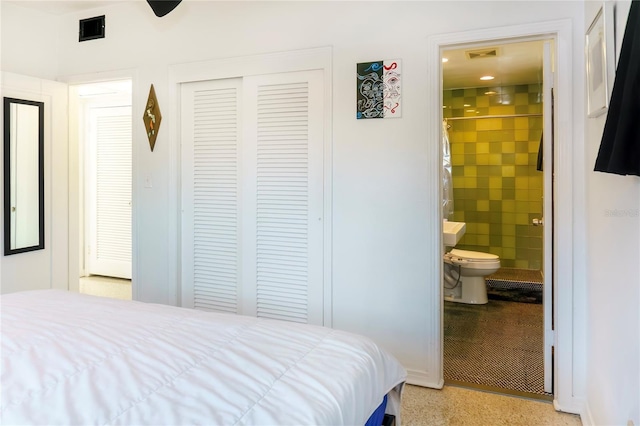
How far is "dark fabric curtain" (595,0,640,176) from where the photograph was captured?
3.71 feet

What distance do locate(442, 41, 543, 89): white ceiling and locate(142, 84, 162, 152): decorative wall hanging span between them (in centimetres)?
225

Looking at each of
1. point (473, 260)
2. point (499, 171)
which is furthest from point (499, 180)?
point (473, 260)

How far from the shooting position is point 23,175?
316 cm

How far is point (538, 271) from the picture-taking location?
491cm

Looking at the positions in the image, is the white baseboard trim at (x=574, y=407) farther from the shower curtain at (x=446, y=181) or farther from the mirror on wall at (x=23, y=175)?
the mirror on wall at (x=23, y=175)

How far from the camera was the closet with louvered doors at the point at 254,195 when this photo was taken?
8.96 ft

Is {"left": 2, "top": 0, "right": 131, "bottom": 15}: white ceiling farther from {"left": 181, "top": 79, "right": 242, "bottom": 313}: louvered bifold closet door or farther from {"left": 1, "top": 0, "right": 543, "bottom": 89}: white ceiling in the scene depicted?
{"left": 181, "top": 79, "right": 242, "bottom": 313}: louvered bifold closet door

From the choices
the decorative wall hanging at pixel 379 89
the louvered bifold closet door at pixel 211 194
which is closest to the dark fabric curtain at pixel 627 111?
the decorative wall hanging at pixel 379 89

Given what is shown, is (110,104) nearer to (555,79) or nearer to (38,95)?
(38,95)

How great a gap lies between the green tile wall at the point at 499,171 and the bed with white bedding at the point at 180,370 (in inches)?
157

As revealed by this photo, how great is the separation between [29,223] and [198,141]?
147cm

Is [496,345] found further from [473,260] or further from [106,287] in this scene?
[106,287]

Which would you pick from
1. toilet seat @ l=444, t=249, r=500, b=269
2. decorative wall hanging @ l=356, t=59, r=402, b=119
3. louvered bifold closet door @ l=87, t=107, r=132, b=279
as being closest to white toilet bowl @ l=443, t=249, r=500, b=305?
toilet seat @ l=444, t=249, r=500, b=269

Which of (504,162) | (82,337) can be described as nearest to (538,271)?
(504,162)
